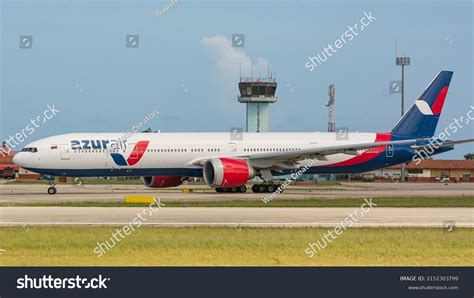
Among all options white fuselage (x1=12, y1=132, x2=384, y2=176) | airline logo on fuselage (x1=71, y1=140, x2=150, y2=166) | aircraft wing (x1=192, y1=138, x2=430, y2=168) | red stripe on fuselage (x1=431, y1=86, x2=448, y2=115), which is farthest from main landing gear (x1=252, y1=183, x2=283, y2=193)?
red stripe on fuselage (x1=431, y1=86, x2=448, y2=115)

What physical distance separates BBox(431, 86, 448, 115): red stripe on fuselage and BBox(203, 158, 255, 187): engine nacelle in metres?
16.0

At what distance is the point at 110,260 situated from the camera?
1914 centimetres

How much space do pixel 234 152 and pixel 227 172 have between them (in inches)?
223

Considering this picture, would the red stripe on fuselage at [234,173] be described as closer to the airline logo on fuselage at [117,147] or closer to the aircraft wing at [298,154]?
the aircraft wing at [298,154]

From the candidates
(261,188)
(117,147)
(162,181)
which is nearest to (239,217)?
(117,147)

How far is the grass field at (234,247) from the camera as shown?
19.2 m

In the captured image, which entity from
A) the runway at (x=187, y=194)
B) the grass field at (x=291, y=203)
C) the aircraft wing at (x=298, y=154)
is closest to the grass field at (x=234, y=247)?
the grass field at (x=291, y=203)

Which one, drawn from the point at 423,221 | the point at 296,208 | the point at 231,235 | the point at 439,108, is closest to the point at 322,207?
the point at 296,208

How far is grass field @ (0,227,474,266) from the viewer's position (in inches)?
755

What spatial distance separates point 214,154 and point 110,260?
35795 millimetres

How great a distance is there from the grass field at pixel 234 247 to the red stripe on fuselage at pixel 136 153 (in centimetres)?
2601

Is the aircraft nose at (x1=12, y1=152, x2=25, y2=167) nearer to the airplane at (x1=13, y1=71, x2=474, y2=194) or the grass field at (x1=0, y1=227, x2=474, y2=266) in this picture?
the airplane at (x1=13, y1=71, x2=474, y2=194)

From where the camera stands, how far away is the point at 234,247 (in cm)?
2153
